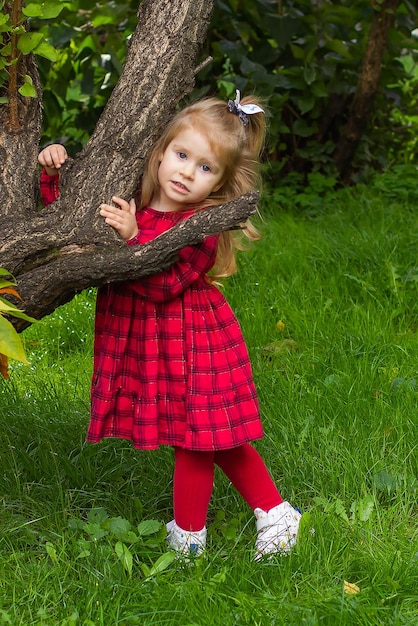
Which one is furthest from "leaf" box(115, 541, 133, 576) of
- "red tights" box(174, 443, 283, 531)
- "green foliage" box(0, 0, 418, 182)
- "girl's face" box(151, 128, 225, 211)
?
"green foliage" box(0, 0, 418, 182)

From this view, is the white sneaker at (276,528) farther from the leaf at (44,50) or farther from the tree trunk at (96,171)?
the leaf at (44,50)

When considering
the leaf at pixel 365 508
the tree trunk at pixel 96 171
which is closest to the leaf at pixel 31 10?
the tree trunk at pixel 96 171

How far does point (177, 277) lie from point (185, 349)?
0.21m

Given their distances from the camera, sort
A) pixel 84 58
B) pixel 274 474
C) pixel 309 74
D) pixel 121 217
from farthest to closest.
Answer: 1. pixel 84 58
2. pixel 309 74
3. pixel 274 474
4. pixel 121 217

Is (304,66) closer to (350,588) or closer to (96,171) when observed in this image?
(96,171)

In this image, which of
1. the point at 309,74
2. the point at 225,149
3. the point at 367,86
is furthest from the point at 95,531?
the point at 367,86

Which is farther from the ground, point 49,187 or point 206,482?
point 49,187

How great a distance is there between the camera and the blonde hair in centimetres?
258

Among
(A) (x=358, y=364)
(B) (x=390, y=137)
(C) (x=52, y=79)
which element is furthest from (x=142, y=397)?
(B) (x=390, y=137)

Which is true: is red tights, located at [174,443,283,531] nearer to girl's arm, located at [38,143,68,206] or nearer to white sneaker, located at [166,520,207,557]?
white sneaker, located at [166,520,207,557]

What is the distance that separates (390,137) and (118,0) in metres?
2.18

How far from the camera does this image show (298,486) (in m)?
2.90

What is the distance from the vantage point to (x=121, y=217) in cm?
246

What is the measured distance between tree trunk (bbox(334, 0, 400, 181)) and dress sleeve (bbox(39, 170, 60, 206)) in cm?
328
